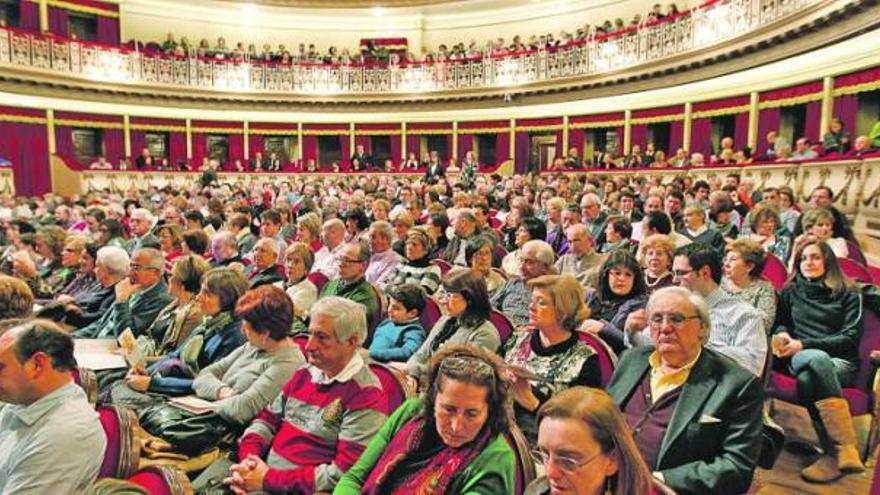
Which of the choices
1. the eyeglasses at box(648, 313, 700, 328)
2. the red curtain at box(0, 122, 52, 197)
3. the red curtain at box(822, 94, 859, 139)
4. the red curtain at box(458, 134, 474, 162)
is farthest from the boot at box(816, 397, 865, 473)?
the red curtain at box(458, 134, 474, 162)

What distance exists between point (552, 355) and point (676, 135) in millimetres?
13590

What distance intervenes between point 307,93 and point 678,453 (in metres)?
19.4

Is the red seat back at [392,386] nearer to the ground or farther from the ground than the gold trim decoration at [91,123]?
nearer to the ground

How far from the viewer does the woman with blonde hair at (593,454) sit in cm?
142

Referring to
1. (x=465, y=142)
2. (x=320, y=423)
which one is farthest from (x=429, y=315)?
(x=465, y=142)

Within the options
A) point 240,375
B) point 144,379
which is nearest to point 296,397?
point 240,375

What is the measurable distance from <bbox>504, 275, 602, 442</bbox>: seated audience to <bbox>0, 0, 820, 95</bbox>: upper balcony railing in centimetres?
949

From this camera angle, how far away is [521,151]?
19.5 m

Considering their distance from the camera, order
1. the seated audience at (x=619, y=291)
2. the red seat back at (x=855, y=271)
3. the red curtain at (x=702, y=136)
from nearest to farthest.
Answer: the seated audience at (x=619, y=291), the red seat back at (x=855, y=271), the red curtain at (x=702, y=136)

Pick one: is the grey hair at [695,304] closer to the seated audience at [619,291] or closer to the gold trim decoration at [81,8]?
the seated audience at [619,291]

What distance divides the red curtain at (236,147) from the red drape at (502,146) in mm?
7962

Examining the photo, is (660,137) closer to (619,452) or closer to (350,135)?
(350,135)

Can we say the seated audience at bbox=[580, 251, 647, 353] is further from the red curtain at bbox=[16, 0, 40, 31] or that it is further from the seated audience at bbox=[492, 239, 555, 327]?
the red curtain at bbox=[16, 0, 40, 31]

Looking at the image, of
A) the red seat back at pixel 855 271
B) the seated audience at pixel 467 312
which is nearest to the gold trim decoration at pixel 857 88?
the red seat back at pixel 855 271
